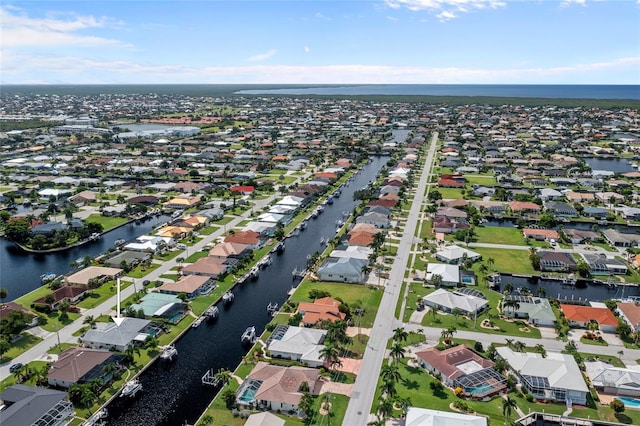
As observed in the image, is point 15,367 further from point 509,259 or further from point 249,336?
point 509,259

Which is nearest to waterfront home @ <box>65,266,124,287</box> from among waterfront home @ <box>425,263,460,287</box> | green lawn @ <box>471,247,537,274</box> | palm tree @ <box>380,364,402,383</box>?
palm tree @ <box>380,364,402,383</box>

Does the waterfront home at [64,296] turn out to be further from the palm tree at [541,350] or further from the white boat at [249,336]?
the palm tree at [541,350]

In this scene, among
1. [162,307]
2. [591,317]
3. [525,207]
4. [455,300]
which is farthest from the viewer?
[525,207]

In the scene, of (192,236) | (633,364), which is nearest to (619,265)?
(633,364)

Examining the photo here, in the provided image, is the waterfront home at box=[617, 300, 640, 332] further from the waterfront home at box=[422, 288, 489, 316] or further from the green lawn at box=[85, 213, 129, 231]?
the green lawn at box=[85, 213, 129, 231]

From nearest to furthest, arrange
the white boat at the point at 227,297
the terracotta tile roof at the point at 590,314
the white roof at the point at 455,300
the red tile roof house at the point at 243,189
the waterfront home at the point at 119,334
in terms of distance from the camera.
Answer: the waterfront home at the point at 119,334, the terracotta tile roof at the point at 590,314, the white roof at the point at 455,300, the white boat at the point at 227,297, the red tile roof house at the point at 243,189

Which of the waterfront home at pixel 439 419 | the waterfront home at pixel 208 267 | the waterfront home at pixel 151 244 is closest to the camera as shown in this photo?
the waterfront home at pixel 439 419

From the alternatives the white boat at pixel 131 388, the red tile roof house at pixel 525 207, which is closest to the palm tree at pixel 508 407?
the white boat at pixel 131 388

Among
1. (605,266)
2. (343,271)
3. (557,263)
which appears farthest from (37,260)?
(605,266)
